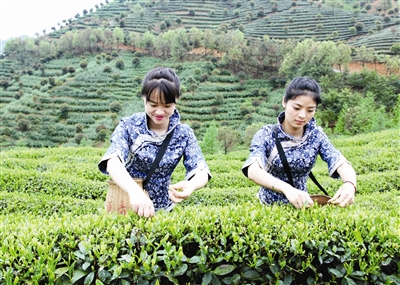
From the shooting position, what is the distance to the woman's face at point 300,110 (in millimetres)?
2189

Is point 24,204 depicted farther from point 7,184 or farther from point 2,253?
point 2,253

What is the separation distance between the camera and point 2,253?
5.12ft

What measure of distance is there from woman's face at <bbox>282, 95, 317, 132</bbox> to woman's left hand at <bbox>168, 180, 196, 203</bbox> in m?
0.87

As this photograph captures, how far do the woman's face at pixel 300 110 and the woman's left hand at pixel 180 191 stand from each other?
34.3 inches

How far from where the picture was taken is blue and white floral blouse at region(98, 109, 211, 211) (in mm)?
2150

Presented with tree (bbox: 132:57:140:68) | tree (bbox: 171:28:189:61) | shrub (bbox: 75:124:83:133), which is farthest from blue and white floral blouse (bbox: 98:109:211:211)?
tree (bbox: 132:57:140:68)

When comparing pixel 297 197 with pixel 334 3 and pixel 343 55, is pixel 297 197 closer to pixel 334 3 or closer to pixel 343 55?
pixel 343 55

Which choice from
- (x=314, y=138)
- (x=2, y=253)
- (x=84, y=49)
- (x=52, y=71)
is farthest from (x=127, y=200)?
(x=84, y=49)

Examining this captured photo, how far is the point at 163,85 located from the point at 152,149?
0.46 m

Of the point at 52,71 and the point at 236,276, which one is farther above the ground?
the point at 236,276

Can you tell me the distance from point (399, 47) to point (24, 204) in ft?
121

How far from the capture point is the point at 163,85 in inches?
78.0

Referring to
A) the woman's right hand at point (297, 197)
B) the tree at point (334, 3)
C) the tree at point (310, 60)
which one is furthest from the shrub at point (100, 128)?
the tree at point (334, 3)

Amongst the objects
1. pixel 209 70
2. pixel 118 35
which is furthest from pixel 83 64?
pixel 209 70
